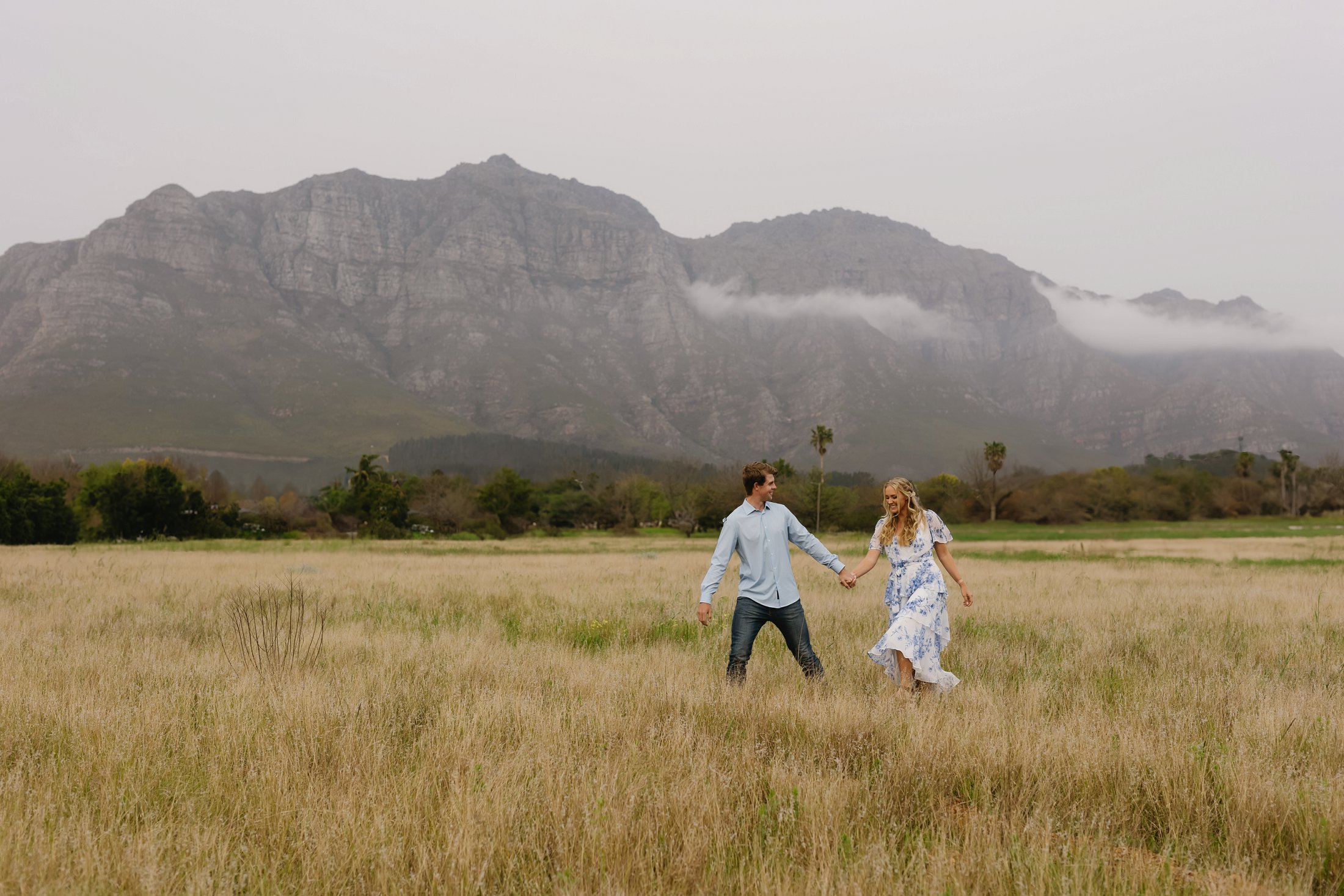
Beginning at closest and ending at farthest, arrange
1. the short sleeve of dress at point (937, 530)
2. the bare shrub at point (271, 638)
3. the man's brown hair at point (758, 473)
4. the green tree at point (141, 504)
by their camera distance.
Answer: the man's brown hair at point (758, 473)
the short sleeve of dress at point (937, 530)
the bare shrub at point (271, 638)
the green tree at point (141, 504)

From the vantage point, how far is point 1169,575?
23.8 meters

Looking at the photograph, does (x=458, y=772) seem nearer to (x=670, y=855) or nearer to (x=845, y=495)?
(x=670, y=855)

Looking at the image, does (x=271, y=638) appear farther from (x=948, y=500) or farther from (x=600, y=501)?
(x=948, y=500)

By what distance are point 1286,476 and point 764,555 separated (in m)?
156

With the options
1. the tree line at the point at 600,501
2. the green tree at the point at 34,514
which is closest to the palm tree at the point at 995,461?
the tree line at the point at 600,501

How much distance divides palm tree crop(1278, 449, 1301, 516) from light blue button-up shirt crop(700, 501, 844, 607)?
137317 millimetres

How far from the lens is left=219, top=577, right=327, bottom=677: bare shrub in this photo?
8352mm

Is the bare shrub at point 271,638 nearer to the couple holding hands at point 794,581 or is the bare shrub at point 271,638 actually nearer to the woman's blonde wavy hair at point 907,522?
the couple holding hands at point 794,581

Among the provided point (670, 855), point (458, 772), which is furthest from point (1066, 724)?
point (458, 772)

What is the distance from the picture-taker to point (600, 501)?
391 feet

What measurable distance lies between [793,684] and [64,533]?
7693cm

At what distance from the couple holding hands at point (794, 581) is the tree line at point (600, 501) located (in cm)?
7254

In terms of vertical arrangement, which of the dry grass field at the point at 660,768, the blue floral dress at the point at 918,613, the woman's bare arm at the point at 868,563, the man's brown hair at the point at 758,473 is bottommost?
the dry grass field at the point at 660,768

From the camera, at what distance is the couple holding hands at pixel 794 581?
24.8ft
